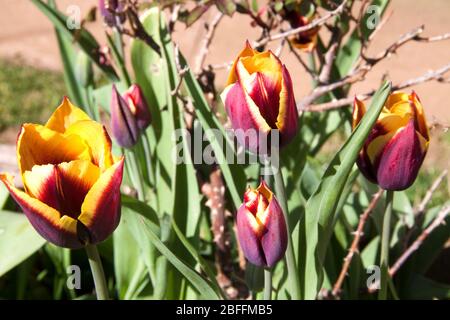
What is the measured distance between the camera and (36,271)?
1611mm

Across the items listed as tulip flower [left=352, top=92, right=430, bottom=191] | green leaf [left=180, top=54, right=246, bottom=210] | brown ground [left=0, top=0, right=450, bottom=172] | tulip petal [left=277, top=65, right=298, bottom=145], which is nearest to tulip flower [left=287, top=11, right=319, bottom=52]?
green leaf [left=180, top=54, right=246, bottom=210]

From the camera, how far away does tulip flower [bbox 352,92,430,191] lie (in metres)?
0.95

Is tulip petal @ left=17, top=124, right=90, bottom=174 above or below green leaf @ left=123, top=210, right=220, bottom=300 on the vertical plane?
above

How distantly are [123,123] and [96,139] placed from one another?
1.00ft

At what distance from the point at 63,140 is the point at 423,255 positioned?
797mm

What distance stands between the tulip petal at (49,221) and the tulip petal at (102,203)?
15 mm

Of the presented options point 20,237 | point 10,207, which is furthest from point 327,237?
point 10,207

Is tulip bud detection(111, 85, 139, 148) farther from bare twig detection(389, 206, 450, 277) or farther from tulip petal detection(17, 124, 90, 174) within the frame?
bare twig detection(389, 206, 450, 277)

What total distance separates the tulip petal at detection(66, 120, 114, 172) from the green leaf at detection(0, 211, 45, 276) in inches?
12.7

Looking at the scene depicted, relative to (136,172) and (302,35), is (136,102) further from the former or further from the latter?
(302,35)

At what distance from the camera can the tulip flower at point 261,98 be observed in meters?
0.87

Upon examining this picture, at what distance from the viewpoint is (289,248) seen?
1022 millimetres

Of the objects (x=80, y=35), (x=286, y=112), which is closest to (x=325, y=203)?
(x=286, y=112)

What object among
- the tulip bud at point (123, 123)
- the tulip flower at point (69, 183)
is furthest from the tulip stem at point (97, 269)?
the tulip bud at point (123, 123)
